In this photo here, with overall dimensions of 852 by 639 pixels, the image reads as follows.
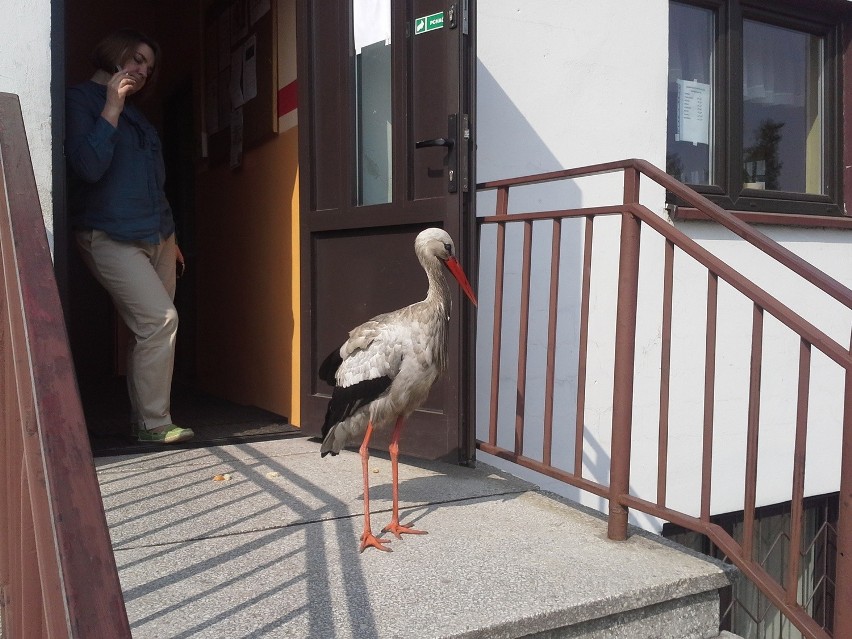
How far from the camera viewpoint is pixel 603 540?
2553 millimetres

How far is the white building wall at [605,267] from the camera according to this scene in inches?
154

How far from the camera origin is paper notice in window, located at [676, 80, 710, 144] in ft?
15.6

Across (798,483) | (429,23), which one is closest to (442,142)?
(429,23)

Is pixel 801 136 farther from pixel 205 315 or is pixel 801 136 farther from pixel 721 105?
pixel 205 315

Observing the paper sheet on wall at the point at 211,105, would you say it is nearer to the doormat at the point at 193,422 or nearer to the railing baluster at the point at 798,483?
the doormat at the point at 193,422

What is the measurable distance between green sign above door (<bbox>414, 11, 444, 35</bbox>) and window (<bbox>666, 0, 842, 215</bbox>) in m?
2.01

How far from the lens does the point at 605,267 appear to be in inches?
164

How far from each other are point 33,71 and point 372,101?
1.41m

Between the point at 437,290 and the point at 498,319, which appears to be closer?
the point at 437,290

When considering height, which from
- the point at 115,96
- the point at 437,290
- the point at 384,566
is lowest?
the point at 384,566

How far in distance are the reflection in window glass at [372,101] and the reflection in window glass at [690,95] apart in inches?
75.0

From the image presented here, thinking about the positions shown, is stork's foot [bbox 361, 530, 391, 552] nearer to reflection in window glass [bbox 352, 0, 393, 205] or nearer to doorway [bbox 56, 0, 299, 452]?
doorway [bbox 56, 0, 299, 452]

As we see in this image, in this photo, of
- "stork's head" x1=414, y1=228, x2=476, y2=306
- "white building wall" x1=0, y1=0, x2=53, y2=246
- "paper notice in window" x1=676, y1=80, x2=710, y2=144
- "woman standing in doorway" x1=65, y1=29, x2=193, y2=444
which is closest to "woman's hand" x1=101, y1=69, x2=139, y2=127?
"woman standing in doorway" x1=65, y1=29, x2=193, y2=444

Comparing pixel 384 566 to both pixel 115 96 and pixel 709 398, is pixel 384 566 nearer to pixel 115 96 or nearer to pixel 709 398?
pixel 709 398
